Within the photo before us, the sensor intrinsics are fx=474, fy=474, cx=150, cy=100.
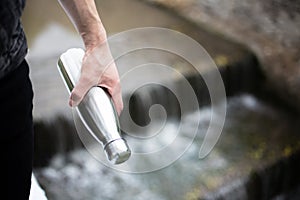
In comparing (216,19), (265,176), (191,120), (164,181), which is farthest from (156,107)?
(216,19)

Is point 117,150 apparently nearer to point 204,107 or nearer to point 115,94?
point 115,94

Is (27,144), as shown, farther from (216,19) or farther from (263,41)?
(216,19)

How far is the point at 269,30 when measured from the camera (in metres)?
2.56

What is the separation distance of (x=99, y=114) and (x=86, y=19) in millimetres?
172

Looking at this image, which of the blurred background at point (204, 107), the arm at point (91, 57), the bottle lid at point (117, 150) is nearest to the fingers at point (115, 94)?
the arm at point (91, 57)

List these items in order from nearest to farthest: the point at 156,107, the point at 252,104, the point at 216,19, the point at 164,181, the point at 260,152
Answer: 1. the point at 164,181
2. the point at 260,152
3. the point at 156,107
4. the point at 252,104
5. the point at 216,19

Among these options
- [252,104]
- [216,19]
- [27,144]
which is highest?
[27,144]

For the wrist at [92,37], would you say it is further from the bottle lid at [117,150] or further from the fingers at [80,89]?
the bottle lid at [117,150]

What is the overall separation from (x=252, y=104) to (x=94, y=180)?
97 cm

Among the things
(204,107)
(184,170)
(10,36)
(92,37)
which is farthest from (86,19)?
(204,107)

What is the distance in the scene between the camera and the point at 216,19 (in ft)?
9.10

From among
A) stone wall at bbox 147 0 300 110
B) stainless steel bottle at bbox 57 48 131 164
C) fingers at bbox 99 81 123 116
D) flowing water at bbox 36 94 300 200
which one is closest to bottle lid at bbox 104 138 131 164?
stainless steel bottle at bbox 57 48 131 164

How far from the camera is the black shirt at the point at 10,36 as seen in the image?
62 centimetres

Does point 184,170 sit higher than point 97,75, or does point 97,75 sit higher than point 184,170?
point 97,75
